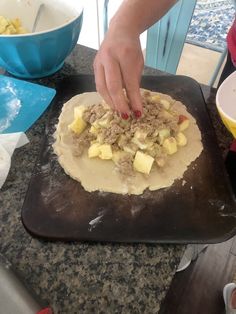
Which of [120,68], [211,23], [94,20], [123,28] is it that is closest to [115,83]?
[120,68]

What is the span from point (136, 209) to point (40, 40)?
601 millimetres

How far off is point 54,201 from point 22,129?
0.29 metres

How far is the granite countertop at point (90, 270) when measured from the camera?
0.62 meters

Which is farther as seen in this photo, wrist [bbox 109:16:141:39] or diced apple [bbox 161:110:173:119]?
diced apple [bbox 161:110:173:119]

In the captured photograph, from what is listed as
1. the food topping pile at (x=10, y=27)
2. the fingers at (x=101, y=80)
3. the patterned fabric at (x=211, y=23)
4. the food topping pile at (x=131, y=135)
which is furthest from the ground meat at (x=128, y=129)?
the patterned fabric at (x=211, y=23)

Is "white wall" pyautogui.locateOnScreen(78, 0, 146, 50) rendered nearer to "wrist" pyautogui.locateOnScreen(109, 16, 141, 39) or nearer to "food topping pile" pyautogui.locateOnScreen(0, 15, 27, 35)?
"food topping pile" pyautogui.locateOnScreen(0, 15, 27, 35)

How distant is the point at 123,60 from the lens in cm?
76

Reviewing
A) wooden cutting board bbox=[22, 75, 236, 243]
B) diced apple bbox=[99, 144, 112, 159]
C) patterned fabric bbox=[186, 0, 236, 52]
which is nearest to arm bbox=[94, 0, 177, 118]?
diced apple bbox=[99, 144, 112, 159]

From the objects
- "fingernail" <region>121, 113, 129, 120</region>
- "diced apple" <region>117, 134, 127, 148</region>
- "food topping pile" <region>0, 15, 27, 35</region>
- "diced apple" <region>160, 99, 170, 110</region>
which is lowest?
"diced apple" <region>117, 134, 127, 148</region>

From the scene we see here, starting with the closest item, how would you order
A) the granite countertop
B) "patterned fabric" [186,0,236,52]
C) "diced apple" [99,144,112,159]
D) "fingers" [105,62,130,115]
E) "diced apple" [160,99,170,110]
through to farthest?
1. the granite countertop
2. "fingers" [105,62,130,115]
3. "diced apple" [99,144,112,159]
4. "diced apple" [160,99,170,110]
5. "patterned fabric" [186,0,236,52]

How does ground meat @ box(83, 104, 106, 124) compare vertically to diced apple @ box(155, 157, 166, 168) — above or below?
above

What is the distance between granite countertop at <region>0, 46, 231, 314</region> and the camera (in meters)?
0.62

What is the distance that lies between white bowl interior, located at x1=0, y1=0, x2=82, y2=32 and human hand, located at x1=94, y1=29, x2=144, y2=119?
392 millimetres

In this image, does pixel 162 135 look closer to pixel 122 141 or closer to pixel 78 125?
pixel 122 141
